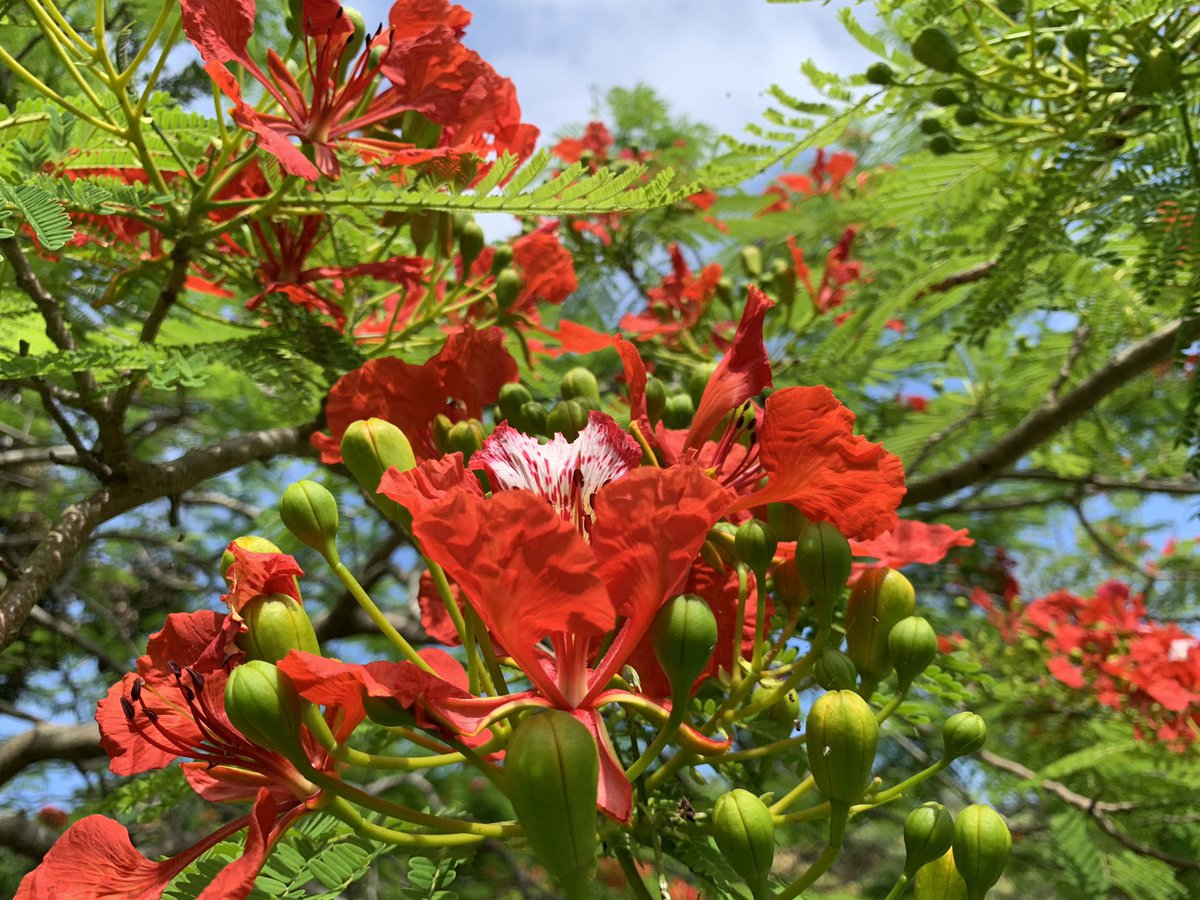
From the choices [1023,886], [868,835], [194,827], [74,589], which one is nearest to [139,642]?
[74,589]

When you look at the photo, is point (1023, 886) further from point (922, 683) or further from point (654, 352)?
point (922, 683)

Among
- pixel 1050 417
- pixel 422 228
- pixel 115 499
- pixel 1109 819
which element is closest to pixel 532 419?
pixel 422 228

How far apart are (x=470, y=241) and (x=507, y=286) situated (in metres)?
0.12

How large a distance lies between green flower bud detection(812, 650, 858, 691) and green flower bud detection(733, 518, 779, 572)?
0.13 metres

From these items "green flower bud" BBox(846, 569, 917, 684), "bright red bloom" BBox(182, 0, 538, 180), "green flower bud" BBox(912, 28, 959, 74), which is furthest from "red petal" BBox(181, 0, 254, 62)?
"green flower bud" BBox(912, 28, 959, 74)

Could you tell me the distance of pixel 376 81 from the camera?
1540 millimetres

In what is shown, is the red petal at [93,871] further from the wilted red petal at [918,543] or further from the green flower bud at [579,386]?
the wilted red petal at [918,543]

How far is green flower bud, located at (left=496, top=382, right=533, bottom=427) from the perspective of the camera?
139 centimetres

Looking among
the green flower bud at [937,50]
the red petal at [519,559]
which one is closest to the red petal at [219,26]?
the red petal at [519,559]

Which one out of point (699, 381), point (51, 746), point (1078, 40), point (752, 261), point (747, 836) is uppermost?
point (752, 261)

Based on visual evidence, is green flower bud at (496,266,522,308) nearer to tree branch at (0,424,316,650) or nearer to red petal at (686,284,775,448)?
tree branch at (0,424,316,650)

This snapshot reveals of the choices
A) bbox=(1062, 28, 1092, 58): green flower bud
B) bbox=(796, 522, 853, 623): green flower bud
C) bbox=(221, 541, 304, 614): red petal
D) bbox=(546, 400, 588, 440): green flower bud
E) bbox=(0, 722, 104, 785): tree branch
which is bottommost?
bbox=(0, 722, 104, 785): tree branch

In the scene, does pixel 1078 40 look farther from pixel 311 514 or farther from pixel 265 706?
pixel 265 706

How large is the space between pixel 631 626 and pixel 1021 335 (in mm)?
3344
